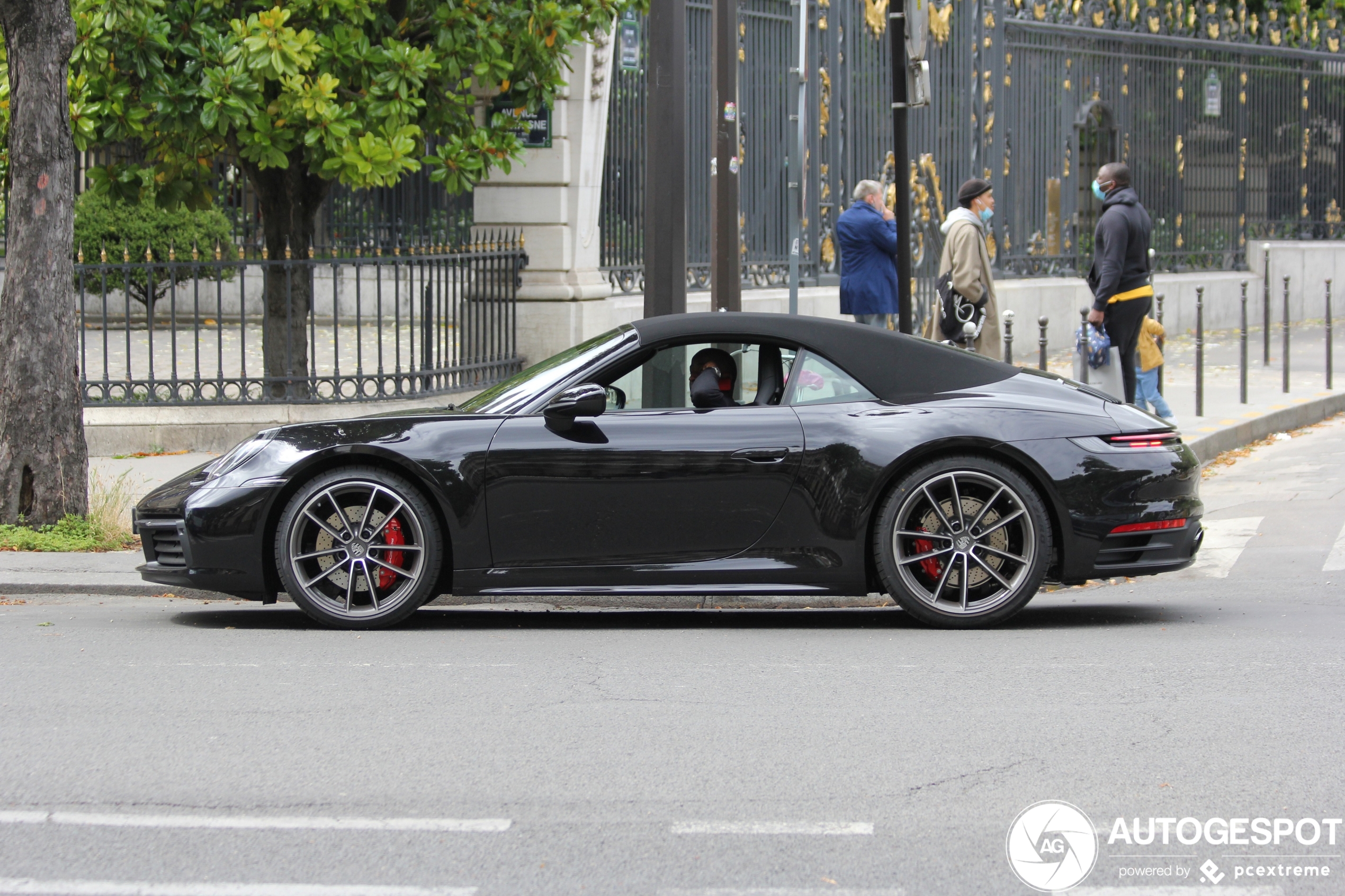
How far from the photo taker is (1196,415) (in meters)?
13.2

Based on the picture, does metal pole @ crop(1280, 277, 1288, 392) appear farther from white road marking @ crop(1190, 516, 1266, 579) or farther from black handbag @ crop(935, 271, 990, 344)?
white road marking @ crop(1190, 516, 1266, 579)

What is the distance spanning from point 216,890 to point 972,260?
8461 mm

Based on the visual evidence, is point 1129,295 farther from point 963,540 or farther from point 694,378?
point 694,378

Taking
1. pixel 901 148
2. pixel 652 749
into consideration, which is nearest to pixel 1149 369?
pixel 901 148

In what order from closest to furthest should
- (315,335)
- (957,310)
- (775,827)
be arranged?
(775,827), (957,310), (315,335)

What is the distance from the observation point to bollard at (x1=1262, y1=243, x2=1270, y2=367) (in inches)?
644

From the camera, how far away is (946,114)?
758 inches

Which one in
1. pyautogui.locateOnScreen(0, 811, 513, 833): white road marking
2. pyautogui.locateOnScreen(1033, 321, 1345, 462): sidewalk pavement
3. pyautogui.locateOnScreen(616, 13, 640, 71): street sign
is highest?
pyautogui.locateOnScreen(616, 13, 640, 71): street sign

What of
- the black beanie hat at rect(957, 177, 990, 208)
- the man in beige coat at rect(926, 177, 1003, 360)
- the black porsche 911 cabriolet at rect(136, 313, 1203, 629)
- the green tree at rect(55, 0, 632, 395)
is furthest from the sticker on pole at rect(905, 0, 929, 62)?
the black porsche 911 cabriolet at rect(136, 313, 1203, 629)

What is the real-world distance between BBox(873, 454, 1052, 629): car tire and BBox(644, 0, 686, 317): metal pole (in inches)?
137

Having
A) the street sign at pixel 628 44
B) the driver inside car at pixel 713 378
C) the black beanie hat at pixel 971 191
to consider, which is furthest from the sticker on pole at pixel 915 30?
the street sign at pixel 628 44

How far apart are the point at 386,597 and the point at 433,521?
0.40m

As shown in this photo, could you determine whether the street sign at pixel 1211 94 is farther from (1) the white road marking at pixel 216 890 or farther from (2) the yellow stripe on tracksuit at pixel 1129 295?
(1) the white road marking at pixel 216 890

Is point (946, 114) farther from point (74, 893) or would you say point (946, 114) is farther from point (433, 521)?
point (74, 893)
